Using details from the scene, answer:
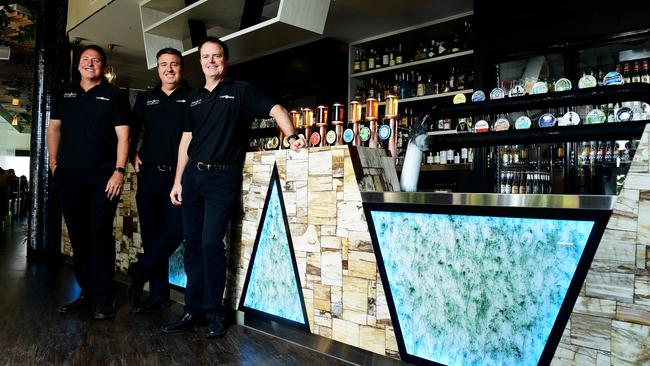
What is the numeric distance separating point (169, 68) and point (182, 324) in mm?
1347

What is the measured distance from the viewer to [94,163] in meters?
2.62

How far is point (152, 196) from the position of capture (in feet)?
8.92

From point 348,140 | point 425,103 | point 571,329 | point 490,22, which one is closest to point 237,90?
point 348,140

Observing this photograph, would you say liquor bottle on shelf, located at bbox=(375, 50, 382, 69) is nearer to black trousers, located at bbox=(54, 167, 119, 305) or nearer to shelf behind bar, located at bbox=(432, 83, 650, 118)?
black trousers, located at bbox=(54, 167, 119, 305)

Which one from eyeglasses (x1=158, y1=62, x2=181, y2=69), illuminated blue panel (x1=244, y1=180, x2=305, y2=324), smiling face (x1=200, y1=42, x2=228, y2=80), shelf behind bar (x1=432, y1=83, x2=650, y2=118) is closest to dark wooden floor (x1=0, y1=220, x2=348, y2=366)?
illuminated blue panel (x1=244, y1=180, x2=305, y2=324)

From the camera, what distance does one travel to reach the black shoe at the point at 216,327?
2.27 metres

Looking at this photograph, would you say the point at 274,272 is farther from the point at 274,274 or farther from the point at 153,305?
the point at 153,305

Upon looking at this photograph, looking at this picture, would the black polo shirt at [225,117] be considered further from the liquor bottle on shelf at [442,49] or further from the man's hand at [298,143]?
the liquor bottle on shelf at [442,49]

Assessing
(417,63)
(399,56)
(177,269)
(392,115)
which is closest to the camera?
(392,115)

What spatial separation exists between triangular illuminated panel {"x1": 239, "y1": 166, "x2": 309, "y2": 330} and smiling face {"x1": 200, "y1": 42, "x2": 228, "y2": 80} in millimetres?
539

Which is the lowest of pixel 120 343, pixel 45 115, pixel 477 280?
pixel 120 343

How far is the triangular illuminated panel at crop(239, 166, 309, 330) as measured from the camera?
2.27 meters

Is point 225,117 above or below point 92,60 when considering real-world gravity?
below

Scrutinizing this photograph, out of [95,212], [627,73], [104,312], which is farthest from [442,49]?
[104,312]
